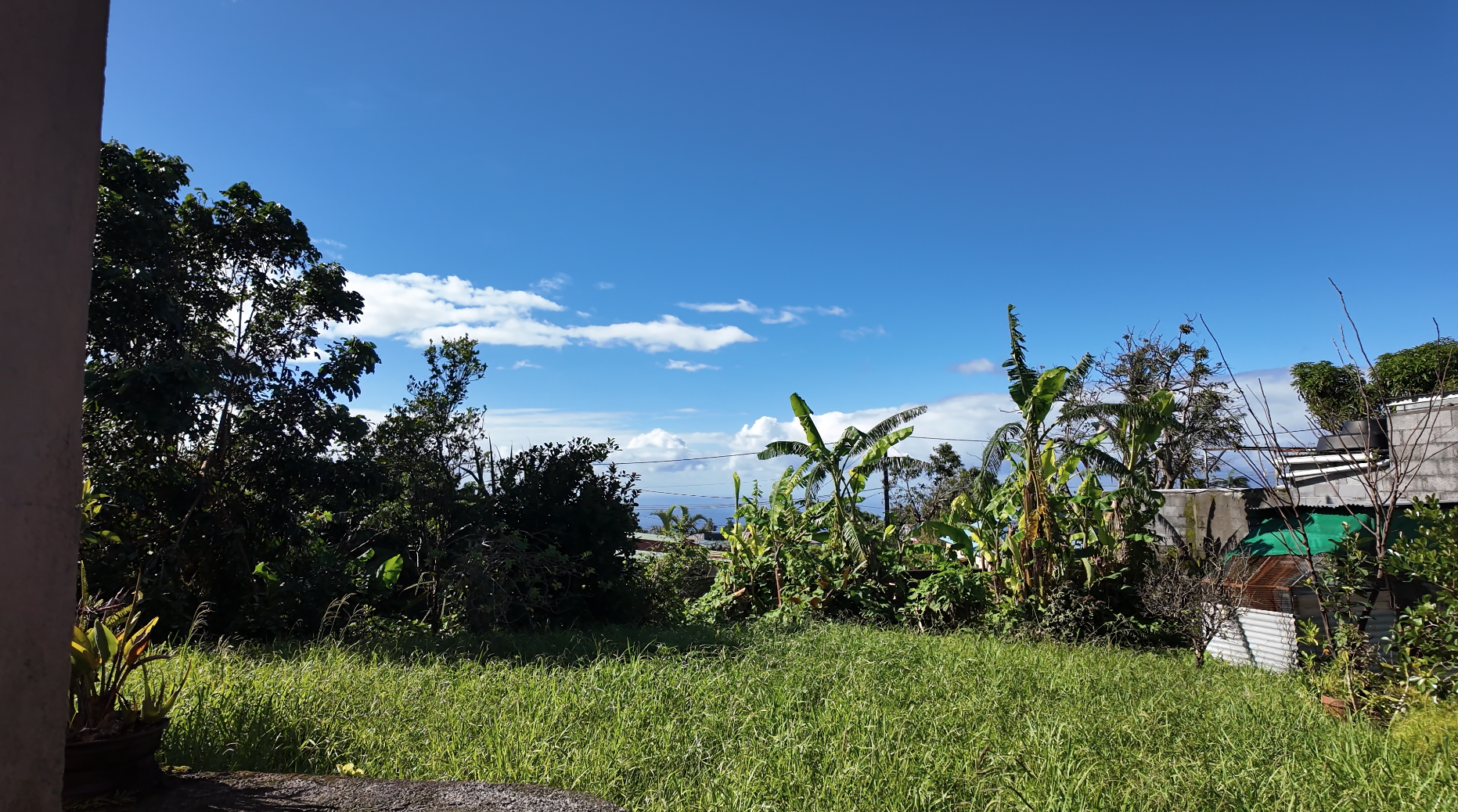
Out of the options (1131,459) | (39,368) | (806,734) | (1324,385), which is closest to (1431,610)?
(806,734)

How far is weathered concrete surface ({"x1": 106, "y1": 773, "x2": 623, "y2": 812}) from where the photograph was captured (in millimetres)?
2504

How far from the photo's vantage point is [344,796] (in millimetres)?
2609

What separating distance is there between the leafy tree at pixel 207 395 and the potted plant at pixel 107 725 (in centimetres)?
467

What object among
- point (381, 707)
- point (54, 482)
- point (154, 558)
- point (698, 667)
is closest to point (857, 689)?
point (698, 667)

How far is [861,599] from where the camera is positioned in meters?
10.3

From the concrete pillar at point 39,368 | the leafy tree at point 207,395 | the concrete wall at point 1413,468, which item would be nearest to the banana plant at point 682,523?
the leafy tree at point 207,395

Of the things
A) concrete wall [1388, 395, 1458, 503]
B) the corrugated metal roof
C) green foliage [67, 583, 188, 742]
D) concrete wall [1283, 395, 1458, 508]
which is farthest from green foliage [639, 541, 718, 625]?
concrete wall [1388, 395, 1458, 503]

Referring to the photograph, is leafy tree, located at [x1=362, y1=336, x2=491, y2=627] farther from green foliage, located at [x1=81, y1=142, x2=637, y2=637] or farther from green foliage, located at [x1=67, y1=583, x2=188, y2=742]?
green foliage, located at [x1=67, y1=583, x2=188, y2=742]

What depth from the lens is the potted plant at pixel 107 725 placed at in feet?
8.47

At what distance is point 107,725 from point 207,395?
19.4 feet

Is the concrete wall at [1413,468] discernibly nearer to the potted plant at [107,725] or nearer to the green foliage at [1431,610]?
the green foliage at [1431,610]

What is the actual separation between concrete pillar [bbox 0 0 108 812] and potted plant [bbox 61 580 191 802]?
0.97 m

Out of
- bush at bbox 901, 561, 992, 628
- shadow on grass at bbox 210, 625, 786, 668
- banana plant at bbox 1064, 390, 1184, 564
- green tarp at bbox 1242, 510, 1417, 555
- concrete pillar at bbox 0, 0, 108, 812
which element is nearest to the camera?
concrete pillar at bbox 0, 0, 108, 812

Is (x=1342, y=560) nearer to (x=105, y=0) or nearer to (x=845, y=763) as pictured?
(x=845, y=763)
